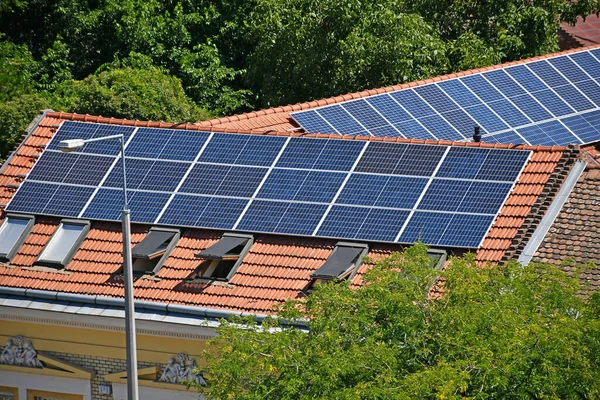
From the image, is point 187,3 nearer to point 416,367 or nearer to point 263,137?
point 263,137

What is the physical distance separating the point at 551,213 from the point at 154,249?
7.43 m

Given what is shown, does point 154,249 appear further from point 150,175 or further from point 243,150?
point 243,150

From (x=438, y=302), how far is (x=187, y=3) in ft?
114

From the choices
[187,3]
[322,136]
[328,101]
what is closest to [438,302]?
[322,136]

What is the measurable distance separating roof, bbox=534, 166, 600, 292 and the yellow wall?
254 inches

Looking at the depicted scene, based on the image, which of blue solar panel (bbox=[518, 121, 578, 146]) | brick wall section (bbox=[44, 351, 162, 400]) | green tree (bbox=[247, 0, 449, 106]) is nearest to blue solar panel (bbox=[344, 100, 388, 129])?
blue solar panel (bbox=[518, 121, 578, 146])

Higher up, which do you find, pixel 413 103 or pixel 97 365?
pixel 413 103

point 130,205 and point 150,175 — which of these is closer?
point 130,205

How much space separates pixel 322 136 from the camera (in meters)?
32.7

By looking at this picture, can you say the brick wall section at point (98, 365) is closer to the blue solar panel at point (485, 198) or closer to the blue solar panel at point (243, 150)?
the blue solar panel at point (243, 150)

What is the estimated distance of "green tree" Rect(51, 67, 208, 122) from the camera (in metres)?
42.3

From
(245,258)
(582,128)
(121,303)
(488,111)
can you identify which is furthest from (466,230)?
(582,128)

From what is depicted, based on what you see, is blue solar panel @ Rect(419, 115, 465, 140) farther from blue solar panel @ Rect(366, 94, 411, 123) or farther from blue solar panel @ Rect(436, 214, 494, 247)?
blue solar panel @ Rect(436, 214, 494, 247)

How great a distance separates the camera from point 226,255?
30.4m
